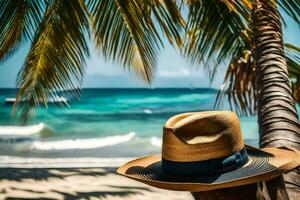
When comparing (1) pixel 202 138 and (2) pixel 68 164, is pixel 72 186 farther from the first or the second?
(1) pixel 202 138

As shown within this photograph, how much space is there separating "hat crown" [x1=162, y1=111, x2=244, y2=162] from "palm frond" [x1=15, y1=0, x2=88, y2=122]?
3202 millimetres

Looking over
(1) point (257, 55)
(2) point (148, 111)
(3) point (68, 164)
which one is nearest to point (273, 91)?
(1) point (257, 55)

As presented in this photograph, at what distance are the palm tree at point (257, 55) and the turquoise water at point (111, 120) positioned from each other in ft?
44.5

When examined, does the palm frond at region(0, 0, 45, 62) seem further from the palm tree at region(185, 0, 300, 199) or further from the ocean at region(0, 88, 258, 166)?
the ocean at region(0, 88, 258, 166)

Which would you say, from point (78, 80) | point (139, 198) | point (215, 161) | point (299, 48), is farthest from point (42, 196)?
point (215, 161)

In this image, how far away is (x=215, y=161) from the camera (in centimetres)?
120

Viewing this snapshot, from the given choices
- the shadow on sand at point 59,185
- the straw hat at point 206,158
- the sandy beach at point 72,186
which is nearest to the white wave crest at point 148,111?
the shadow on sand at point 59,185

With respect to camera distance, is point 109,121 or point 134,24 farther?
point 109,121

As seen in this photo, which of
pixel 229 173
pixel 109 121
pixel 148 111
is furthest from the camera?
pixel 148 111

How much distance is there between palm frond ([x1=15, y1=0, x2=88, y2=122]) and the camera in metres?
4.27

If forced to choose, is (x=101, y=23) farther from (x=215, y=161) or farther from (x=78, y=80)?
(x=215, y=161)

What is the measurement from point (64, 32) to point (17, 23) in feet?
1.85

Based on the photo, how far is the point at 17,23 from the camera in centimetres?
445

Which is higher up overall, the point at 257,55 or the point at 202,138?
the point at 257,55
